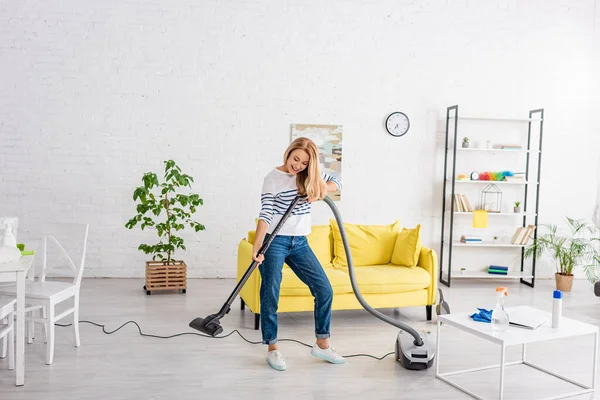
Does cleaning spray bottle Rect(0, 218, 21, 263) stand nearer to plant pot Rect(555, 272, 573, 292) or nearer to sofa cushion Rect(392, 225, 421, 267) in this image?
sofa cushion Rect(392, 225, 421, 267)

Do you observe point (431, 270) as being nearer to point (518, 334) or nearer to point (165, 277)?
point (518, 334)

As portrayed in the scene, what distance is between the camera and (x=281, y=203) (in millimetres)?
3434

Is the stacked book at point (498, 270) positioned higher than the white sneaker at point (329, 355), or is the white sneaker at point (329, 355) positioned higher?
the stacked book at point (498, 270)

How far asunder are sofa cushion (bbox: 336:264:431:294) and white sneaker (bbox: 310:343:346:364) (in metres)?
0.97

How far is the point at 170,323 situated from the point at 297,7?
3585 millimetres

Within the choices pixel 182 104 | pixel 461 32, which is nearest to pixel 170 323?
pixel 182 104

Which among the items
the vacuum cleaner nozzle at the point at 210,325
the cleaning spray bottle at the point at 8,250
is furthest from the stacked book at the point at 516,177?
the cleaning spray bottle at the point at 8,250

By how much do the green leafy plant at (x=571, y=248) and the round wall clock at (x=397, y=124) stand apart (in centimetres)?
184

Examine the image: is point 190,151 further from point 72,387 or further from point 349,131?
point 72,387

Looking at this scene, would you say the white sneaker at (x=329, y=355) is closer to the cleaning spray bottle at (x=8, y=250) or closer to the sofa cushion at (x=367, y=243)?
the sofa cushion at (x=367, y=243)

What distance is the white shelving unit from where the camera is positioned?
638 centimetres

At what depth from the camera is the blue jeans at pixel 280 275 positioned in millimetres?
3449

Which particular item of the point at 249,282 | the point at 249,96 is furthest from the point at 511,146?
the point at 249,282

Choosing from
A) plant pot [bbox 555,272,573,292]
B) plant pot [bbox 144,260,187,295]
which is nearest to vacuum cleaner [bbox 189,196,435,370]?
plant pot [bbox 144,260,187,295]
